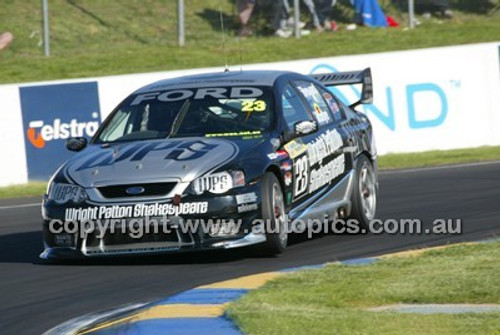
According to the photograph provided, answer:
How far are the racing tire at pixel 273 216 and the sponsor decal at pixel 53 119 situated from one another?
916cm

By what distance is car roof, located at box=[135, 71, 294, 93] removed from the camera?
10586 mm

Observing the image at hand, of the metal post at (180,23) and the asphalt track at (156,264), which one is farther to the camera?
the metal post at (180,23)

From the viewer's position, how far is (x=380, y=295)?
7.44 metres

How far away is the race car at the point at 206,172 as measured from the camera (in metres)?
9.20

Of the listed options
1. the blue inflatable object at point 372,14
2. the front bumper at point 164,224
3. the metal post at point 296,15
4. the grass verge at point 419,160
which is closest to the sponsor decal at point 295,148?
the front bumper at point 164,224

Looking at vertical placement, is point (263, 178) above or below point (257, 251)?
above

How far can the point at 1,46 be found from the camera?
2505 cm

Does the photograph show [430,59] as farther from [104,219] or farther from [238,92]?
[104,219]

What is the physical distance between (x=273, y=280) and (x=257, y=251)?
148 centimetres

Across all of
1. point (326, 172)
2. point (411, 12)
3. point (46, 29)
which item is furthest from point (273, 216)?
point (411, 12)

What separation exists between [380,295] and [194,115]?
10.8 ft

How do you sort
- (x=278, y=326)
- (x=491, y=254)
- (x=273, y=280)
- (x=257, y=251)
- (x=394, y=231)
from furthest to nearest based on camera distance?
(x=394, y=231) < (x=257, y=251) < (x=491, y=254) < (x=273, y=280) < (x=278, y=326)

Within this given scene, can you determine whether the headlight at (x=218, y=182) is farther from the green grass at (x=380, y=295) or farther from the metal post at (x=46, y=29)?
the metal post at (x=46, y=29)

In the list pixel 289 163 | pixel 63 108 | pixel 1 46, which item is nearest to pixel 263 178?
pixel 289 163
